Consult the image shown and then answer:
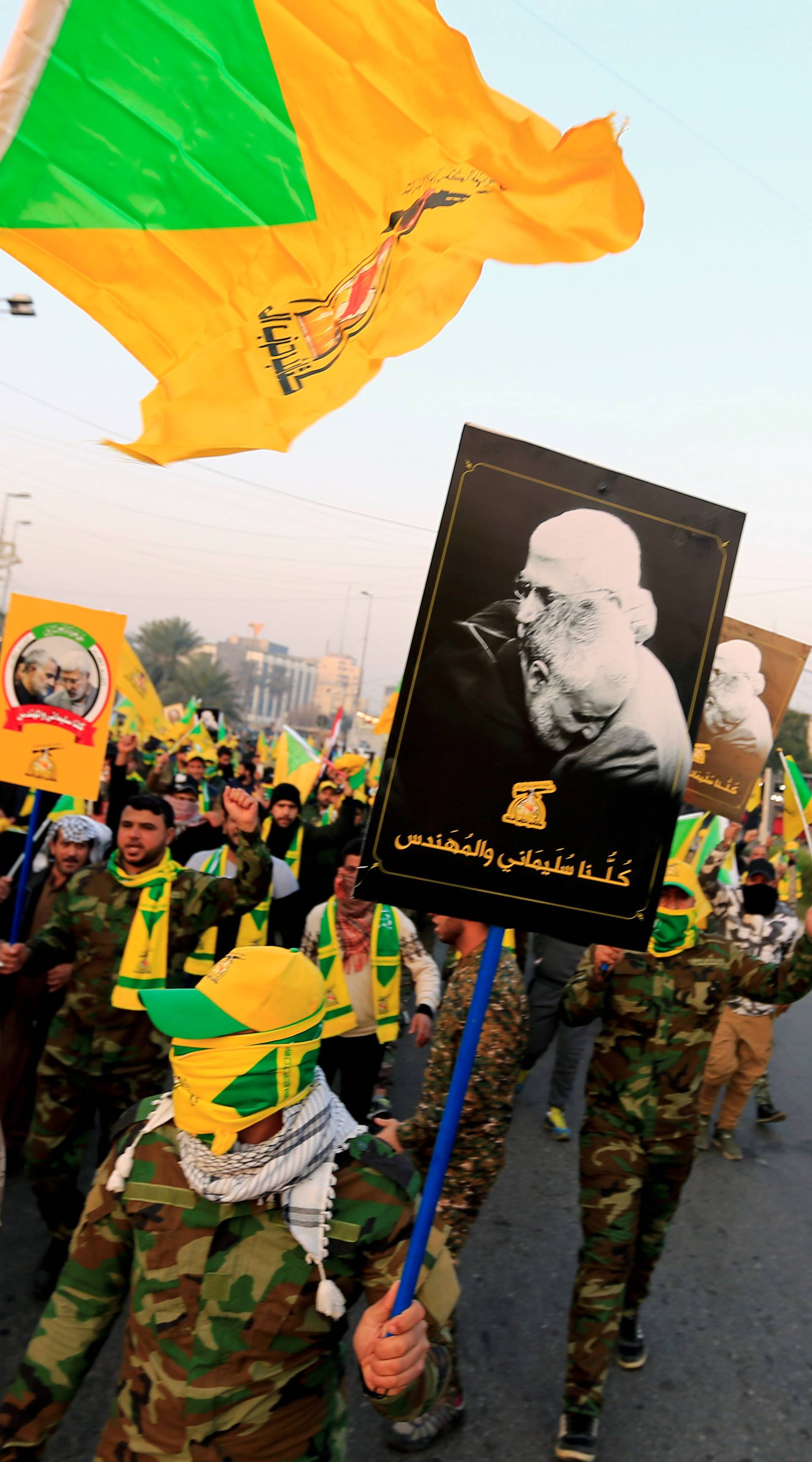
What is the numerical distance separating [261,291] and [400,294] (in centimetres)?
46

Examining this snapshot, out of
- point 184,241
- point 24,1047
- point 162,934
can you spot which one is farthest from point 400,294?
point 24,1047

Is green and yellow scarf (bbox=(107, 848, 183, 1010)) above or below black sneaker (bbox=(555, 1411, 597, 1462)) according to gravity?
above

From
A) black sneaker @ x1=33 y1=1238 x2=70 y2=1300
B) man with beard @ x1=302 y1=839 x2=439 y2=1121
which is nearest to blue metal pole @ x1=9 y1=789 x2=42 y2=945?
black sneaker @ x1=33 y1=1238 x2=70 y2=1300

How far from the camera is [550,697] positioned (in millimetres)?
1801

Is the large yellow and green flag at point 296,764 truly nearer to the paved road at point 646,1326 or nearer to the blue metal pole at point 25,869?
the paved road at point 646,1326

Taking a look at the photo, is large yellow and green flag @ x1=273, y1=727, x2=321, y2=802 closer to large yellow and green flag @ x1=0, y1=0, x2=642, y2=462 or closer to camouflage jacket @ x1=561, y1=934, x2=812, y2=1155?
camouflage jacket @ x1=561, y1=934, x2=812, y2=1155

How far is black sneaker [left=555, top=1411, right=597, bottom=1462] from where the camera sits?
331 cm

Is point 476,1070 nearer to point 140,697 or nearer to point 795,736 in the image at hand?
point 140,697

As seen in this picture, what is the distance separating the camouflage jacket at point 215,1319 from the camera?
1799 millimetres

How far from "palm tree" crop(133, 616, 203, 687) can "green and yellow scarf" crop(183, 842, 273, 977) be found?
73.5 m

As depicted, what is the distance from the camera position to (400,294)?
2.93 m

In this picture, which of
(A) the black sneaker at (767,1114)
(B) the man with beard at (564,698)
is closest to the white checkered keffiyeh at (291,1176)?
(B) the man with beard at (564,698)

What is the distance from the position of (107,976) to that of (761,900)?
4962mm

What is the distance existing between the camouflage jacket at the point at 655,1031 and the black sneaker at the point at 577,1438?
38.2 inches
